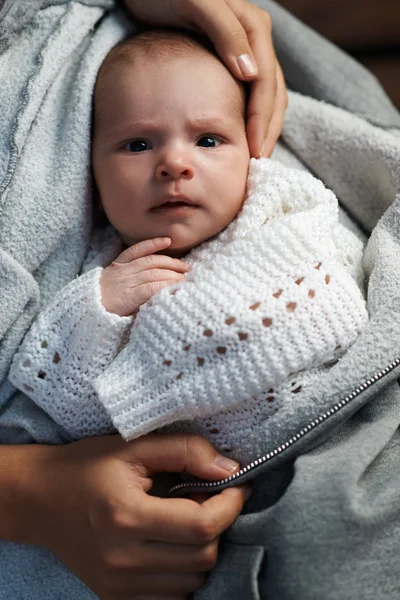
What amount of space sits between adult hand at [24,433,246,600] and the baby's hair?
0.54 m

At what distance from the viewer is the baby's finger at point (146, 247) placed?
3.03 feet

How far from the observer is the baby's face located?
0.93m

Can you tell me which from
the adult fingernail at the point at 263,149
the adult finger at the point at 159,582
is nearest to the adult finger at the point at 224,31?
the adult fingernail at the point at 263,149

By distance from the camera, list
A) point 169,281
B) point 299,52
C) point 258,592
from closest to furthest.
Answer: point 258,592 → point 169,281 → point 299,52

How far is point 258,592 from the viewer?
2.61ft

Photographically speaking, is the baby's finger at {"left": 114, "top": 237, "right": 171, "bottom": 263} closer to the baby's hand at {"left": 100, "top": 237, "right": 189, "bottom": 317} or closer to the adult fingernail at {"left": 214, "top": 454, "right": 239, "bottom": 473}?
the baby's hand at {"left": 100, "top": 237, "right": 189, "bottom": 317}

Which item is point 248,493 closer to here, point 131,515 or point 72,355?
point 131,515

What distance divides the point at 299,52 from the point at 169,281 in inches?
24.5

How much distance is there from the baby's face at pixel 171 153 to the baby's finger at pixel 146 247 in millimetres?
18

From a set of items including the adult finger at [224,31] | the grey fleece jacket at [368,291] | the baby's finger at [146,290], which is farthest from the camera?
the adult finger at [224,31]

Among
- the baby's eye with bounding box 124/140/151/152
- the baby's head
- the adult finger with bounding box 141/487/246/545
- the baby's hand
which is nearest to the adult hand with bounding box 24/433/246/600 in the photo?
the adult finger with bounding box 141/487/246/545

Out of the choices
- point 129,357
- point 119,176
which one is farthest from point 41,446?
point 119,176

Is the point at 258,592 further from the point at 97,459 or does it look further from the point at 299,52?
the point at 299,52

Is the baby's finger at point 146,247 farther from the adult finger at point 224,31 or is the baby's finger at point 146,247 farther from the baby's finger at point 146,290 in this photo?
the adult finger at point 224,31
